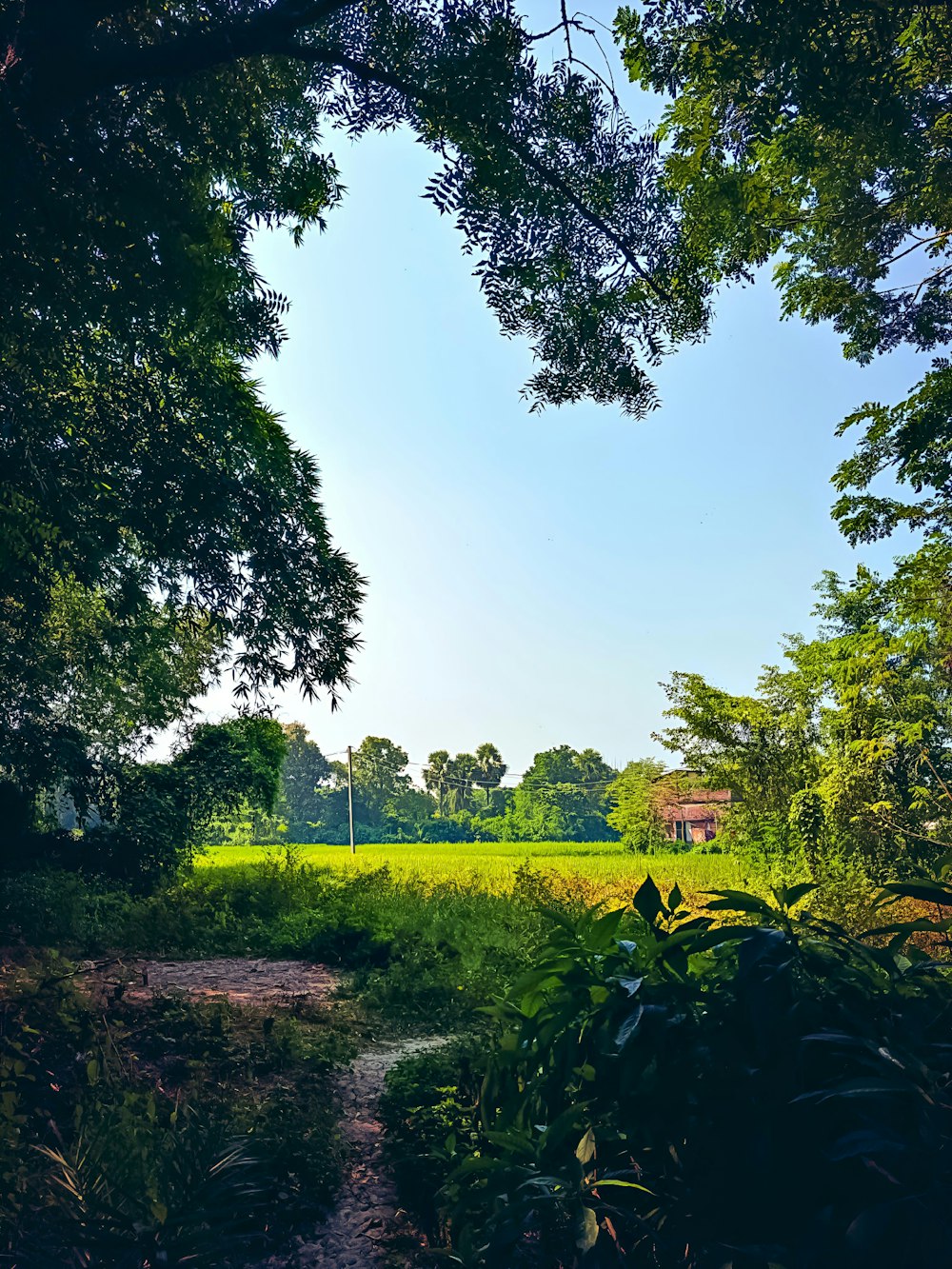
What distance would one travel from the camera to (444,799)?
71.7 m

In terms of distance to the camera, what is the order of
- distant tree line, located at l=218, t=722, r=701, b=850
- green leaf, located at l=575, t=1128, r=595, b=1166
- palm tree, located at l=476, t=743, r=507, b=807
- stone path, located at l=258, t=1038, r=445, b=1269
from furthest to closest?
palm tree, located at l=476, t=743, r=507, b=807, distant tree line, located at l=218, t=722, r=701, b=850, stone path, located at l=258, t=1038, r=445, b=1269, green leaf, located at l=575, t=1128, r=595, b=1166

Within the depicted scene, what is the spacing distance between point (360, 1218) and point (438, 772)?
6999 centimetres

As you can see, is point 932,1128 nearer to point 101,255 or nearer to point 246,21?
point 246,21

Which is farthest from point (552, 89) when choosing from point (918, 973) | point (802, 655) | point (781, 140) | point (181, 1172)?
point (802, 655)

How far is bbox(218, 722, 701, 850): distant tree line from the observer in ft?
177

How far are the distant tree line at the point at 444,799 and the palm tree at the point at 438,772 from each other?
0.29 feet

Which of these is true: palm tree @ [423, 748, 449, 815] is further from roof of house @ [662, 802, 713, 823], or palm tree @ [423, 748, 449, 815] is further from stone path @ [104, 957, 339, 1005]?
stone path @ [104, 957, 339, 1005]

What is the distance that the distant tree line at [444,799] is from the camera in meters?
53.8

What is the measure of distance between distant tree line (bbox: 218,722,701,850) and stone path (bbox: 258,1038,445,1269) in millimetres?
40927

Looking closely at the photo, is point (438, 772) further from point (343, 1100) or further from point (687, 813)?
point (343, 1100)

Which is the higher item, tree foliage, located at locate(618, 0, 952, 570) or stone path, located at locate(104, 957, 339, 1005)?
tree foliage, located at locate(618, 0, 952, 570)

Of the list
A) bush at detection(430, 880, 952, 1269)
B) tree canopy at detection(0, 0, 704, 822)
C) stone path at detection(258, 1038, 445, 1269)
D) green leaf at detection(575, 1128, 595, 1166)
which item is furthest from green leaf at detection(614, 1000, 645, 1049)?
tree canopy at detection(0, 0, 704, 822)

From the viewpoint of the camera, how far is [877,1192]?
38.3 inches

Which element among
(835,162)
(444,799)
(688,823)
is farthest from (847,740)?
(444,799)
